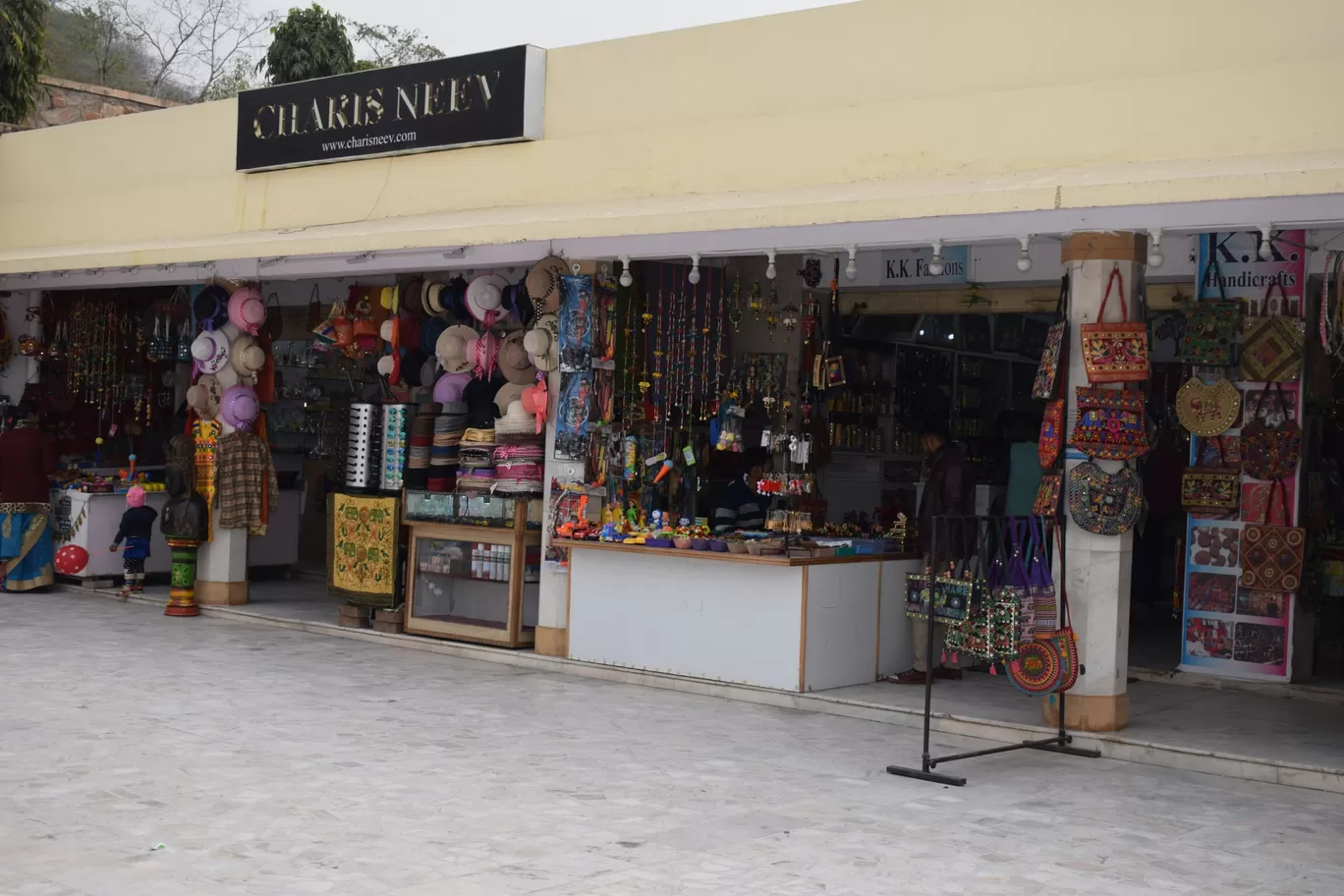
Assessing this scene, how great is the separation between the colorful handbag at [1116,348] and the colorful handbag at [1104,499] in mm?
475

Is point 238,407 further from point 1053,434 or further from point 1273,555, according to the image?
point 1273,555

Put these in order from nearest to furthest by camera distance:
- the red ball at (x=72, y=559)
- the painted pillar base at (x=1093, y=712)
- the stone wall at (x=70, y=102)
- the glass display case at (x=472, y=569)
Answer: the painted pillar base at (x=1093, y=712), the glass display case at (x=472, y=569), the red ball at (x=72, y=559), the stone wall at (x=70, y=102)

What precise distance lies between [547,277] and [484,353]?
99cm

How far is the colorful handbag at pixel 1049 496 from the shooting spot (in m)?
7.78

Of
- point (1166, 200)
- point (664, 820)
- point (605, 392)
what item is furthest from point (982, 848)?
point (605, 392)

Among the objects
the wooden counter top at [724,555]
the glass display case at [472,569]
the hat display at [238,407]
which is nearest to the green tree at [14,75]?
the hat display at [238,407]

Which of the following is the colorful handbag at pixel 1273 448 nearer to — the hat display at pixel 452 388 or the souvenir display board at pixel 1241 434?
the souvenir display board at pixel 1241 434

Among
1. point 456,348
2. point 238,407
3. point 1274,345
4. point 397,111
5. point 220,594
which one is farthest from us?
point 220,594

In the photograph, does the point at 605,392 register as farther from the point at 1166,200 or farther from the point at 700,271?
the point at 1166,200

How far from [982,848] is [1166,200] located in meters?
2.87

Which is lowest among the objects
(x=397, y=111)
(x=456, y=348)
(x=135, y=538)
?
(x=135, y=538)

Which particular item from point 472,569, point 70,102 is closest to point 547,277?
point 472,569

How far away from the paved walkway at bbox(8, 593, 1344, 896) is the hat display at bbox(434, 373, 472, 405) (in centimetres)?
240

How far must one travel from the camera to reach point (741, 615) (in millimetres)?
8891
